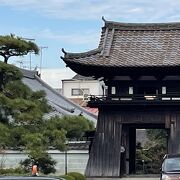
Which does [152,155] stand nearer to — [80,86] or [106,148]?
[106,148]

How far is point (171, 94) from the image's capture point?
124ft

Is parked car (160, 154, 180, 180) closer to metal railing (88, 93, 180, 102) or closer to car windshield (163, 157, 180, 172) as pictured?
car windshield (163, 157, 180, 172)

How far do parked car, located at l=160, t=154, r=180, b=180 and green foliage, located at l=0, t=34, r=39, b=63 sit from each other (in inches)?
306

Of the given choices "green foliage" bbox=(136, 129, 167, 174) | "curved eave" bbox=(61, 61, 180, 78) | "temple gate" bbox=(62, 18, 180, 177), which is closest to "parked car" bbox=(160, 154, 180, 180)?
"curved eave" bbox=(61, 61, 180, 78)

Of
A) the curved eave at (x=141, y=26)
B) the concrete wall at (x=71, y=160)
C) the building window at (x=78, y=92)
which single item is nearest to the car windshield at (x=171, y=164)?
the concrete wall at (x=71, y=160)

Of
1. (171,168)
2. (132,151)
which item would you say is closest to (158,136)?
(132,151)

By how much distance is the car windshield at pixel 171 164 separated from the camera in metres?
23.2

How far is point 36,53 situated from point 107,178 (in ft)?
39.8

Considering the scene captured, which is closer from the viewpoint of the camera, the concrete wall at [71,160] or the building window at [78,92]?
the concrete wall at [71,160]

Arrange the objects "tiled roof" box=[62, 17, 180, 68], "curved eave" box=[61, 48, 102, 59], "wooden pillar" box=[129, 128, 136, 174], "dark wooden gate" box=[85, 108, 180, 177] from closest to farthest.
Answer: "curved eave" box=[61, 48, 102, 59], "tiled roof" box=[62, 17, 180, 68], "dark wooden gate" box=[85, 108, 180, 177], "wooden pillar" box=[129, 128, 136, 174]

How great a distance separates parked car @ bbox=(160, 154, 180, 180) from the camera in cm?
2241

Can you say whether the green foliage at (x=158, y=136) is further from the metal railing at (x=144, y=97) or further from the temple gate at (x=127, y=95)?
the metal railing at (x=144, y=97)

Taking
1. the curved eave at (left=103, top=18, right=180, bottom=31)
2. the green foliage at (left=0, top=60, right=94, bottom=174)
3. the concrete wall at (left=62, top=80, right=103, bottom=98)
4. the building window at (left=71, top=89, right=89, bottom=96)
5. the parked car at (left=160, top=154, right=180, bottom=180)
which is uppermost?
the concrete wall at (left=62, top=80, right=103, bottom=98)

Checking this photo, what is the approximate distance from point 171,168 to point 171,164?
0.44 m
